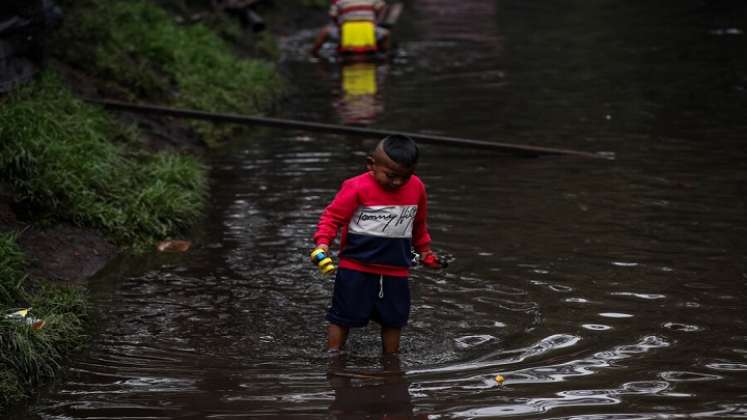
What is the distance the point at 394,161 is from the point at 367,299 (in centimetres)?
86

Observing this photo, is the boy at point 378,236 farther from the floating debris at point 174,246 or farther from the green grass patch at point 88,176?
the green grass patch at point 88,176

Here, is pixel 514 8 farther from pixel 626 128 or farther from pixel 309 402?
pixel 309 402

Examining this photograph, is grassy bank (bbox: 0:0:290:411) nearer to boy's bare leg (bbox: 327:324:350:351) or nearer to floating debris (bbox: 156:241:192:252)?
floating debris (bbox: 156:241:192:252)

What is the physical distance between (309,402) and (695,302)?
112 inches

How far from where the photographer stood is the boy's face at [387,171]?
6.40 meters

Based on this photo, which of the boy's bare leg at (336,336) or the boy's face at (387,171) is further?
the boy's bare leg at (336,336)

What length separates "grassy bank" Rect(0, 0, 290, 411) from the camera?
7.23m

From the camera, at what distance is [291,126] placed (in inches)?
476

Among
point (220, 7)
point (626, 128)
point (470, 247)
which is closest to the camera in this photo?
point (470, 247)

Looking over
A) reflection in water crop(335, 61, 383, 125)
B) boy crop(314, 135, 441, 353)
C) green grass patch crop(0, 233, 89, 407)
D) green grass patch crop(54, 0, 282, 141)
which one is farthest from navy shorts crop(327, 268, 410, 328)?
reflection in water crop(335, 61, 383, 125)

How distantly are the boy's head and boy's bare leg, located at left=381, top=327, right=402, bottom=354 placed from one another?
0.91 m

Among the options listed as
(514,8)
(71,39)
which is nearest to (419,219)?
(71,39)

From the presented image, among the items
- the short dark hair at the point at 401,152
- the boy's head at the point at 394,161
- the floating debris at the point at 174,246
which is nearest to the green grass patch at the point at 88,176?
the floating debris at the point at 174,246

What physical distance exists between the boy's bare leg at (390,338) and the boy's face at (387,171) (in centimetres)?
88
